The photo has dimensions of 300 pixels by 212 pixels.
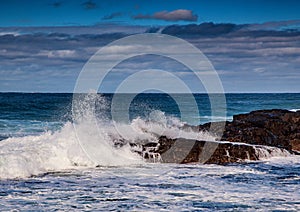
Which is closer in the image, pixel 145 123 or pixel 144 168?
pixel 144 168

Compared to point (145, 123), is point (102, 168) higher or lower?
lower

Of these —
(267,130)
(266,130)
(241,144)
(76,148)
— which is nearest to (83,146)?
(76,148)

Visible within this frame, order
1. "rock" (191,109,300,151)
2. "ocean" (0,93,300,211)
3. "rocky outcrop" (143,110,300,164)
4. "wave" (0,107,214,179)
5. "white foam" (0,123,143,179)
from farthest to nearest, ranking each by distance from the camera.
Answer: "rock" (191,109,300,151), "rocky outcrop" (143,110,300,164), "wave" (0,107,214,179), "white foam" (0,123,143,179), "ocean" (0,93,300,211)

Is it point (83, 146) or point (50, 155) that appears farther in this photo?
point (83, 146)

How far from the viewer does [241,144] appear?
16484 mm

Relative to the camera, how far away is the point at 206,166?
47.5 feet

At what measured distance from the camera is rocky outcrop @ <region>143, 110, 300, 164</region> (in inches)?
609

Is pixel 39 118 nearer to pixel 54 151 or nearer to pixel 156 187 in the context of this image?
pixel 54 151

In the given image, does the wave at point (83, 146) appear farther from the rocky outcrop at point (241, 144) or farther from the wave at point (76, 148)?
the rocky outcrop at point (241, 144)

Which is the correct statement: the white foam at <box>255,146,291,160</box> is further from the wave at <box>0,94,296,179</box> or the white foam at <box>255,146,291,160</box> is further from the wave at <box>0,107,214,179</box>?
the wave at <box>0,107,214,179</box>

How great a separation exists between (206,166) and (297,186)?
11.6ft

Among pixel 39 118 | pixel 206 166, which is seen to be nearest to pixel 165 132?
pixel 206 166

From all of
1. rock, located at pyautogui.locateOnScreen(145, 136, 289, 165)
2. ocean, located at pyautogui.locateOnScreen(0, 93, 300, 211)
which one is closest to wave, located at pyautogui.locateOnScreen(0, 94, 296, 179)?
ocean, located at pyautogui.locateOnScreen(0, 93, 300, 211)

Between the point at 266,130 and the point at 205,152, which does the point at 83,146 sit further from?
the point at 266,130
